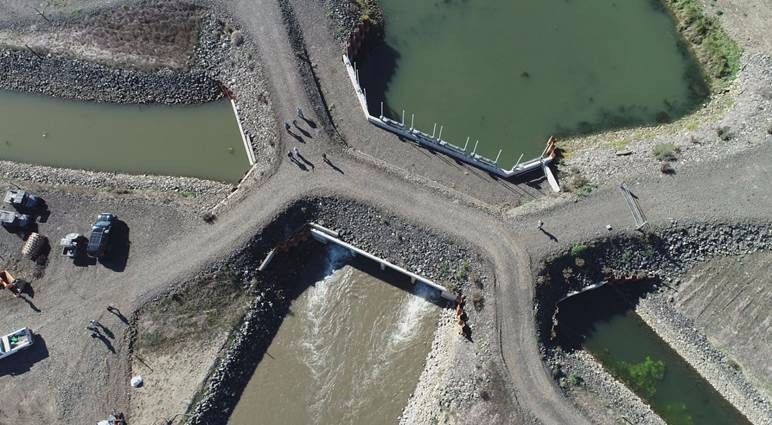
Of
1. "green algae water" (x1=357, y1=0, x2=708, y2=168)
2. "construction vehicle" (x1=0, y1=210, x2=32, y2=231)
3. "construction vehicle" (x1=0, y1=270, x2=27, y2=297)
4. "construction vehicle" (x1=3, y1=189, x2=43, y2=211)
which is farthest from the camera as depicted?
"green algae water" (x1=357, y1=0, x2=708, y2=168)

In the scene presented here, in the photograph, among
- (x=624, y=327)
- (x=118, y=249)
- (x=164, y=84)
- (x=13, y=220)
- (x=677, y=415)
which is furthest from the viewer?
(x=164, y=84)

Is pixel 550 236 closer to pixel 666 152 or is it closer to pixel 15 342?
pixel 666 152

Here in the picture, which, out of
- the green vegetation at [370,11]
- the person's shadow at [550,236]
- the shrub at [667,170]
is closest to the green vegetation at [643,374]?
the person's shadow at [550,236]

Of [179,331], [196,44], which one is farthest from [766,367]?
[196,44]

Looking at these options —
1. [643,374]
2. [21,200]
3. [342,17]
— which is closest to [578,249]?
[643,374]

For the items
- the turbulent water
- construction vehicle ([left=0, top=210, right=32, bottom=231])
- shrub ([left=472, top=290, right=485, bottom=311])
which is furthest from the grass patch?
shrub ([left=472, top=290, right=485, bottom=311])

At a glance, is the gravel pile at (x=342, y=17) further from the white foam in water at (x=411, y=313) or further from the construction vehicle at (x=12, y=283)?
the construction vehicle at (x=12, y=283)

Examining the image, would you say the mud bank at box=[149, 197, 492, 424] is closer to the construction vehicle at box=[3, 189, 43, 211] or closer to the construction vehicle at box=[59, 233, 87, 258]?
the construction vehicle at box=[59, 233, 87, 258]
